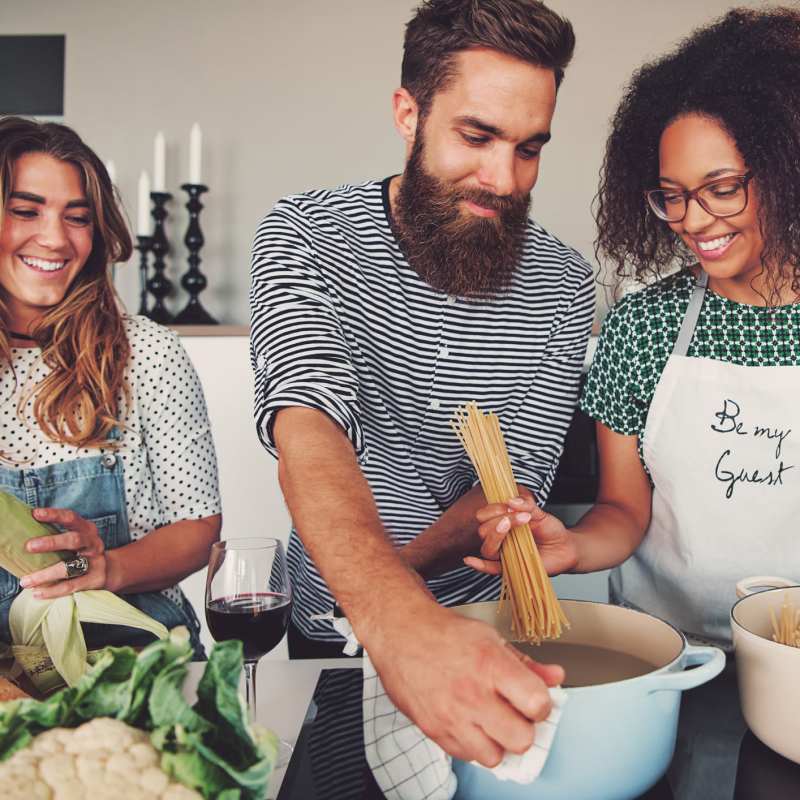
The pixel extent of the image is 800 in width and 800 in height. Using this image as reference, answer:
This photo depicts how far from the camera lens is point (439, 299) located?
1269mm

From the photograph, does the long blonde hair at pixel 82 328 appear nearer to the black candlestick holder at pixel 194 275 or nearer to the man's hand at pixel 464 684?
the man's hand at pixel 464 684

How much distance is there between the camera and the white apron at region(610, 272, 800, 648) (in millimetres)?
1137

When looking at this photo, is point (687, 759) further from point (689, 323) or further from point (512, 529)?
point (689, 323)

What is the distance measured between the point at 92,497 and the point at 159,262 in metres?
1.36

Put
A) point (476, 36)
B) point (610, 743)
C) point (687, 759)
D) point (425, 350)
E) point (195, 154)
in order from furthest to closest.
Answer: point (195, 154)
point (425, 350)
point (476, 36)
point (687, 759)
point (610, 743)

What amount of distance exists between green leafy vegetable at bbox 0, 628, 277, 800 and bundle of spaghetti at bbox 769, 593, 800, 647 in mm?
478

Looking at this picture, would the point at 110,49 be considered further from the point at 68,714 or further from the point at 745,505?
the point at 68,714

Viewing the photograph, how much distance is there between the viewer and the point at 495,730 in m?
0.54

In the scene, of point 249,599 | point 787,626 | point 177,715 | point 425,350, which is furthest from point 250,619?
point 425,350

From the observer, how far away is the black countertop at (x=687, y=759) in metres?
0.66

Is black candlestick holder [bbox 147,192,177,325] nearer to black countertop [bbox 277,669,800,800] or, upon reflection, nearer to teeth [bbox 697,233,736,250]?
teeth [bbox 697,233,736,250]

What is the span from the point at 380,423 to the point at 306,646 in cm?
41

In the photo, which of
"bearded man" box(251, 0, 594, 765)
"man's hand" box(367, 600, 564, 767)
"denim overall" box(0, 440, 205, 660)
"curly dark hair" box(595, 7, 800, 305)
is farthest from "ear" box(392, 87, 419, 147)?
"man's hand" box(367, 600, 564, 767)

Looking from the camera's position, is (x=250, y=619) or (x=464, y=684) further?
(x=250, y=619)
